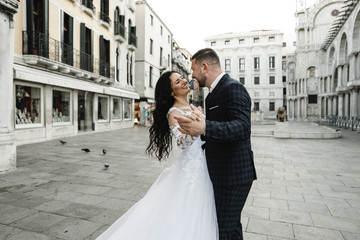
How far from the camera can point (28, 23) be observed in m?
10.6

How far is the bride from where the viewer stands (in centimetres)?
182

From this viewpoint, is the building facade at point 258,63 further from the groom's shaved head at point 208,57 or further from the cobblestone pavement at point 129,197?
the groom's shaved head at point 208,57

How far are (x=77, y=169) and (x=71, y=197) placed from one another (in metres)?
2.12

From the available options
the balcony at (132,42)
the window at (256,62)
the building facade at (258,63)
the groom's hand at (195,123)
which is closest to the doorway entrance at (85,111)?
the balcony at (132,42)

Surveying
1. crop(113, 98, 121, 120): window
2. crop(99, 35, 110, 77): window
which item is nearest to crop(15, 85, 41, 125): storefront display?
crop(99, 35, 110, 77): window

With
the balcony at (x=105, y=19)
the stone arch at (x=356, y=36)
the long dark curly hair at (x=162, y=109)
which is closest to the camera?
the long dark curly hair at (x=162, y=109)

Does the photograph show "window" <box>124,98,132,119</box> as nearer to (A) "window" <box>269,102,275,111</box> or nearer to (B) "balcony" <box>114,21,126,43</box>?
(B) "balcony" <box>114,21,126,43</box>

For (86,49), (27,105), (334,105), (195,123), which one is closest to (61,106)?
(27,105)

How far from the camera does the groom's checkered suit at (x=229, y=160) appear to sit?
1.60 m

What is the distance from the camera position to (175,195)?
2012mm

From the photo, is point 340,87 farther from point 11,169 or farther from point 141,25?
point 11,169

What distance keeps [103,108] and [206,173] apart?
693 inches

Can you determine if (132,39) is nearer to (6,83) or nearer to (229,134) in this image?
(6,83)

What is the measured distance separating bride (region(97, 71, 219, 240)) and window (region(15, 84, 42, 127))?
10.6 m
